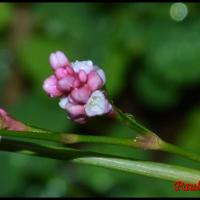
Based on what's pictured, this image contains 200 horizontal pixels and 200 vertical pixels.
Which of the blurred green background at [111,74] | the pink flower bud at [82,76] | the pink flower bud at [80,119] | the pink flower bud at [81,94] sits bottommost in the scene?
the blurred green background at [111,74]

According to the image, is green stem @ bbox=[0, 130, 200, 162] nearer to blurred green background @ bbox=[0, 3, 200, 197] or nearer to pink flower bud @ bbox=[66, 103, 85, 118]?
pink flower bud @ bbox=[66, 103, 85, 118]

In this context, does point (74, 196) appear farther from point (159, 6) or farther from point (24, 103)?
point (159, 6)

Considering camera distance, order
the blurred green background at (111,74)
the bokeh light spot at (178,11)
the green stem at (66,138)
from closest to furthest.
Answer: the green stem at (66,138) < the blurred green background at (111,74) < the bokeh light spot at (178,11)

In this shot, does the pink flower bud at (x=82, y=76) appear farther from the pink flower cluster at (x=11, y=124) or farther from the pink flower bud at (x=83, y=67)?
the pink flower cluster at (x=11, y=124)

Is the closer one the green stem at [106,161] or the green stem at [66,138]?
the green stem at [66,138]

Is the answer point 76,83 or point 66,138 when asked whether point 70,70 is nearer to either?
point 76,83

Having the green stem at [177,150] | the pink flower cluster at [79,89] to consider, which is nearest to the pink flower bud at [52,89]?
the pink flower cluster at [79,89]

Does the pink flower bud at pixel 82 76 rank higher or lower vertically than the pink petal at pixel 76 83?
higher

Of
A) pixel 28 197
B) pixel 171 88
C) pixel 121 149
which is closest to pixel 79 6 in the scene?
pixel 171 88
